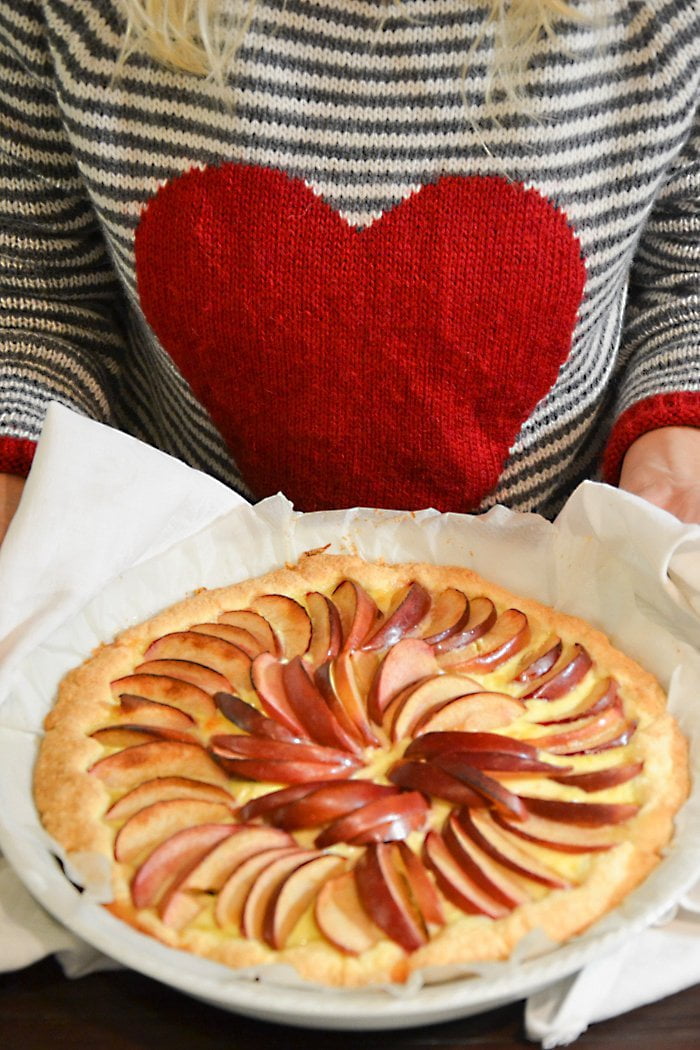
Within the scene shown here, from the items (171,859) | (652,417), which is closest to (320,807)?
(171,859)

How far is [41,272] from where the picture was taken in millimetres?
2066

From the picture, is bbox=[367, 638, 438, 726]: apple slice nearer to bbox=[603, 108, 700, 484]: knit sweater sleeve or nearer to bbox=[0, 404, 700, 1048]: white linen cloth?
bbox=[0, 404, 700, 1048]: white linen cloth

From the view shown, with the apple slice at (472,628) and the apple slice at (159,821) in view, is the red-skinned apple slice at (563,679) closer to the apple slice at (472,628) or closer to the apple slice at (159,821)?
the apple slice at (472,628)

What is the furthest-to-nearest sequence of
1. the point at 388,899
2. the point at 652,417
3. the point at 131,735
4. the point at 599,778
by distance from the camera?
the point at 652,417
the point at 131,735
the point at 599,778
the point at 388,899

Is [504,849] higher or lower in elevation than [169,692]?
higher

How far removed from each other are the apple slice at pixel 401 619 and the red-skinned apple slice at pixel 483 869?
1.54 feet

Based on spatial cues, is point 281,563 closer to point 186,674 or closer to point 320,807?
point 186,674

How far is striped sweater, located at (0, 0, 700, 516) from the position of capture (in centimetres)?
171

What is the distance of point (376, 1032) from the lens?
1155mm

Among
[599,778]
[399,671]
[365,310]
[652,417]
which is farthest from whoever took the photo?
[652,417]

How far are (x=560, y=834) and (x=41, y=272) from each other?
→ 4.67 ft

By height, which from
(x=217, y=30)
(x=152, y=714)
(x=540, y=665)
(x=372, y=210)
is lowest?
(x=152, y=714)

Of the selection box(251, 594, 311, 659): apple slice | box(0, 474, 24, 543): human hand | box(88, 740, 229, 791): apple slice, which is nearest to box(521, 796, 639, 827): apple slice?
box(88, 740, 229, 791): apple slice

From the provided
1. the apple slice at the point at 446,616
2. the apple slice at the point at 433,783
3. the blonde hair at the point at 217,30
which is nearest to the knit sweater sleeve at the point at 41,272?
the blonde hair at the point at 217,30
